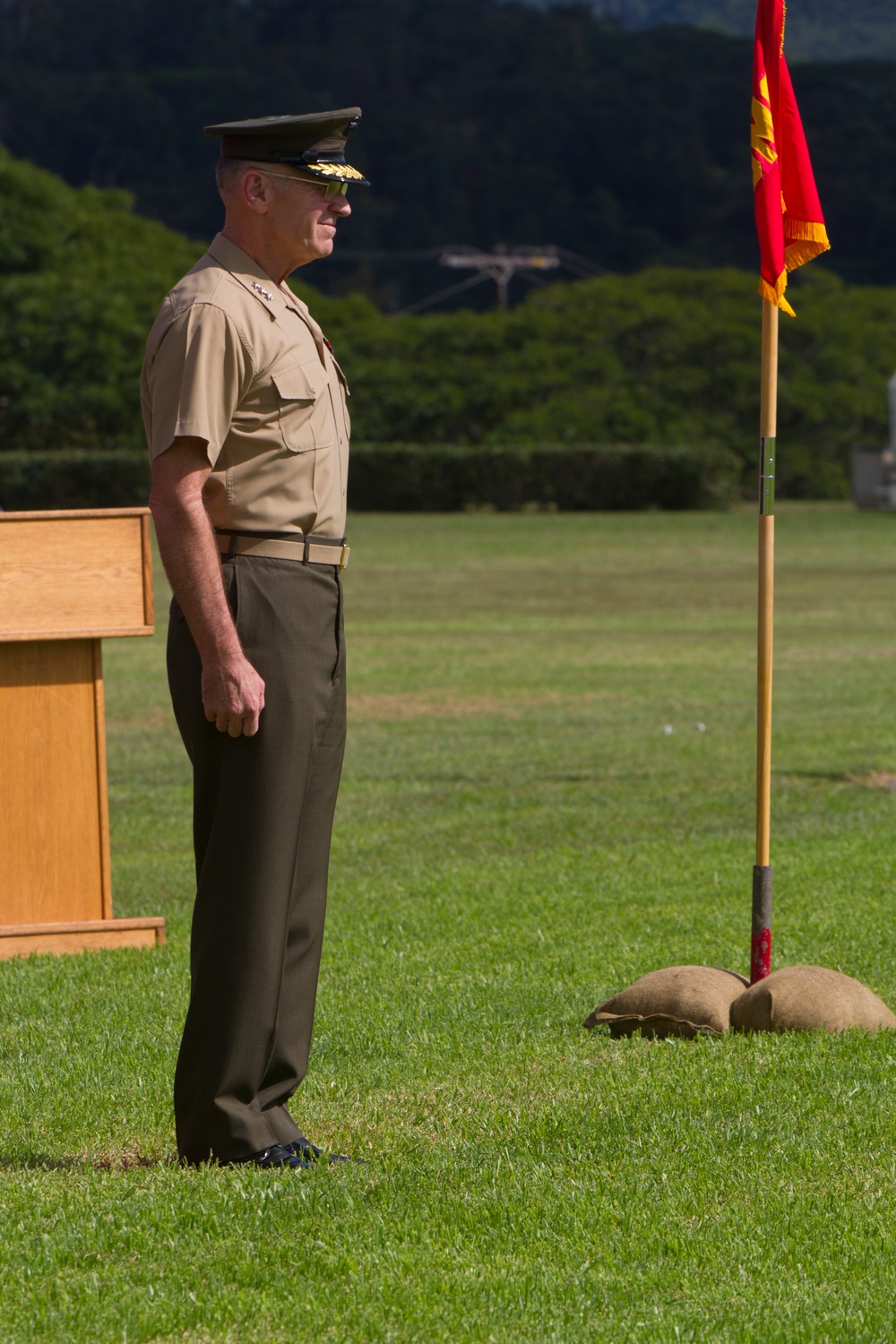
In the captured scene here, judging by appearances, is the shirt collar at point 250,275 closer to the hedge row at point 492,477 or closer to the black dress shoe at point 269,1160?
Result: the black dress shoe at point 269,1160

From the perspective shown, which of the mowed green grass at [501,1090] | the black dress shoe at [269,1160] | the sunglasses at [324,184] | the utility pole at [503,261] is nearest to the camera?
the mowed green grass at [501,1090]

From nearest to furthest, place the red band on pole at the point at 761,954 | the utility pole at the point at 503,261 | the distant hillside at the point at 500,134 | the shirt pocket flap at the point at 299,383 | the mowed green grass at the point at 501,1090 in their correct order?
the mowed green grass at the point at 501,1090, the shirt pocket flap at the point at 299,383, the red band on pole at the point at 761,954, the utility pole at the point at 503,261, the distant hillside at the point at 500,134

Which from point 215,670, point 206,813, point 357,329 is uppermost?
point 357,329

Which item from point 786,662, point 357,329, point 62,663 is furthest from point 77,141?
point 62,663

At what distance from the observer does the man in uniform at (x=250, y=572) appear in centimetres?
420

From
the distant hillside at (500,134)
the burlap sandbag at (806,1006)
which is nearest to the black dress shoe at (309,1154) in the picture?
the burlap sandbag at (806,1006)

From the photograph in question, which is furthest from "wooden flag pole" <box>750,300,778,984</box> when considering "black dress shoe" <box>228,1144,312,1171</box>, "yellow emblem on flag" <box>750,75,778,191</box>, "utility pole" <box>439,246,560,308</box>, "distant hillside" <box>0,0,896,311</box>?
"distant hillside" <box>0,0,896,311</box>

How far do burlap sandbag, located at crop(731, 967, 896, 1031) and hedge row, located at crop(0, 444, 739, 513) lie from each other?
46019mm

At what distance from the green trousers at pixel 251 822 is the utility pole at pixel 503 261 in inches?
3058

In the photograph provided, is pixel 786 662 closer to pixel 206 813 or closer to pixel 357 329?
pixel 206 813

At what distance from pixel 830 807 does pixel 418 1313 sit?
23.9ft

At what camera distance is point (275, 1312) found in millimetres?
3748

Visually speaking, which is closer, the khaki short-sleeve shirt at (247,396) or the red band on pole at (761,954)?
the khaki short-sleeve shirt at (247,396)

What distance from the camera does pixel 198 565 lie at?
416 centimetres
